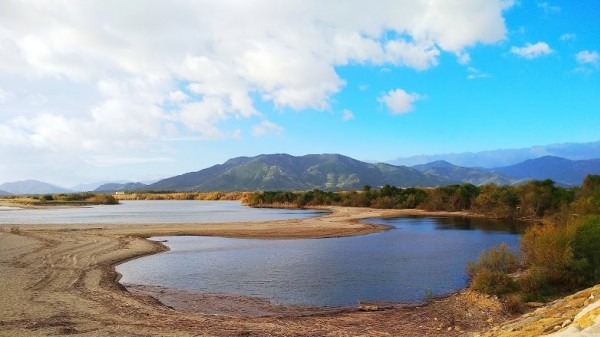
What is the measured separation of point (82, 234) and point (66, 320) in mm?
29884

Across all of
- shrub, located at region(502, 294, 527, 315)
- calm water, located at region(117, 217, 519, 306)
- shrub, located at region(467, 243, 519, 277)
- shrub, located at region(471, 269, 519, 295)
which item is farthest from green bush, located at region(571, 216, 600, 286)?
calm water, located at region(117, 217, 519, 306)

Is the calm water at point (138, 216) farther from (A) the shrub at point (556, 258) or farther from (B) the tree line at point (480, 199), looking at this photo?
(A) the shrub at point (556, 258)

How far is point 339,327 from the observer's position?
1580 centimetres

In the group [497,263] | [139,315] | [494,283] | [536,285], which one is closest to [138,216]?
[139,315]

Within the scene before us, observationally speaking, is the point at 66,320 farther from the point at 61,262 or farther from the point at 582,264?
the point at 582,264

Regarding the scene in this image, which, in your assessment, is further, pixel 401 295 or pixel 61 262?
pixel 61 262

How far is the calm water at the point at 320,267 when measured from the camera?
2200 cm

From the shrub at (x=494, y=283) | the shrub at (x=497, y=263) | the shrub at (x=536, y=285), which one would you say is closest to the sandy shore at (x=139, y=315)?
the shrub at (x=494, y=283)

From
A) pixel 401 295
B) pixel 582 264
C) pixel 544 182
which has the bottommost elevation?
pixel 401 295

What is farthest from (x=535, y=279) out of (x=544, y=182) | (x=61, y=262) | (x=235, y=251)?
(x=544, y=182)

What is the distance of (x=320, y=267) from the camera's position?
28000mm

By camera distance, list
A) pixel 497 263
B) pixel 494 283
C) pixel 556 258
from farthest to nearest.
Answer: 1. pixel 497 263
2. pixel 556 258
3. pixel 494 283

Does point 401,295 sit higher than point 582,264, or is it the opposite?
point 582,264

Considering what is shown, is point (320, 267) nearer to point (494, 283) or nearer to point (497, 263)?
point (497, 263)
